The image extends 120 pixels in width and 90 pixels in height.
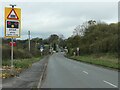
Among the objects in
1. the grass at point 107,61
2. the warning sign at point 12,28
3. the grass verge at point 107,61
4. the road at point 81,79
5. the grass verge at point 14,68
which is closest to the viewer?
the road at point 81,79

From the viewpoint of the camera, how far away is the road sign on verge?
20.1m

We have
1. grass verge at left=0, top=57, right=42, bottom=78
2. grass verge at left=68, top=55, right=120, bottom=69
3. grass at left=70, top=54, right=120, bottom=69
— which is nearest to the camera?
grass verge at left=0, top=57, right=42, bottom=78

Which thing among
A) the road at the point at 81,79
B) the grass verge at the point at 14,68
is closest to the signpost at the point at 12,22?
the grass verge at the point at 14,68

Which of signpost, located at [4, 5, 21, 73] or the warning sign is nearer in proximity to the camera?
signpost, located at [4, 5, 21, 73]

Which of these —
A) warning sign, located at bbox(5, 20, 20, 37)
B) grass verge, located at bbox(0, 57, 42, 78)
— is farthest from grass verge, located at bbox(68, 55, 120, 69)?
warning sign, located at bbox(5, 20, 20, 37)

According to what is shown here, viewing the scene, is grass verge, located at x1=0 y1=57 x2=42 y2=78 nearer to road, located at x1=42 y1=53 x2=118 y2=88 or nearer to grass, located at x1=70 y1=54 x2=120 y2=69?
road, located at x1=42 y1=53 x2=118 y2=88

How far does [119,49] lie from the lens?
59875 millimetres

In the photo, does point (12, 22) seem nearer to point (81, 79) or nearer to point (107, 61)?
point (81, 79)

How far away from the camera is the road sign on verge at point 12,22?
20.1 meters

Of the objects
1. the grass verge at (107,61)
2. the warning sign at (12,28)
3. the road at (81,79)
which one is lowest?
the grass verge at (107,61)

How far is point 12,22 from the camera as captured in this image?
2044cm

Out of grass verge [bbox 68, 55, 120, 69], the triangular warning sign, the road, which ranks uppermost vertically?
the triangular warning sign

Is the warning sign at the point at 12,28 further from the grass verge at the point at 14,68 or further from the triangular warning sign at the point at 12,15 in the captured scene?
the grass verge at the point at 14,68

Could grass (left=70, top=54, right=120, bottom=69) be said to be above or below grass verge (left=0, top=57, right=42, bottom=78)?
below
